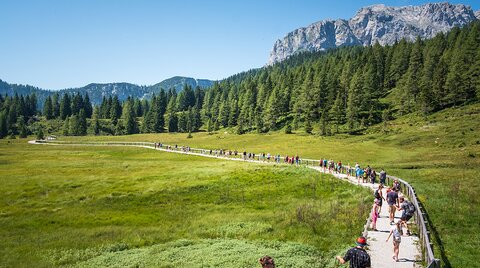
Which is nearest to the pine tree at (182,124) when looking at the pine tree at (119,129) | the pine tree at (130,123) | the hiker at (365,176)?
the pine tree at (130,123)

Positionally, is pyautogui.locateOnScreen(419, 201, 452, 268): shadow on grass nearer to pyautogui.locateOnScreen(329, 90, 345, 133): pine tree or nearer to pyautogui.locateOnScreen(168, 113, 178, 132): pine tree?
pyautogui.locateOnScreen(329, 90, 345, 133): pine tree

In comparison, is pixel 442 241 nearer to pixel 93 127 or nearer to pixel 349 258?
pixel 349 258

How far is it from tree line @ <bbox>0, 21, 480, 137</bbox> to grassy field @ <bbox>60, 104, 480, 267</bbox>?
7.61 m

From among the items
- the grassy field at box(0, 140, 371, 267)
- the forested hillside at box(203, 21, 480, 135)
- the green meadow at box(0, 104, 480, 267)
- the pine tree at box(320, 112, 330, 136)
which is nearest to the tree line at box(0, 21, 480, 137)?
the pine tree at box(320, 112, 330, 136)

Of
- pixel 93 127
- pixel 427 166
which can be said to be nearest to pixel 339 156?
pixel 427 166

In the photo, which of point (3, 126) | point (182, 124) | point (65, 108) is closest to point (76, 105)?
point (65, 108)

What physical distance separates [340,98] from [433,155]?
5456 centimetres

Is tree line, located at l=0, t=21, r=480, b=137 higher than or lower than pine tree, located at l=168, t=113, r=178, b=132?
higher

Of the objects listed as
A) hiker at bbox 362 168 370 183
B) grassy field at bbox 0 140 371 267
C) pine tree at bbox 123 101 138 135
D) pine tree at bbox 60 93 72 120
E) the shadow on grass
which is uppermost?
pine tree at bbox 60 93 72 120

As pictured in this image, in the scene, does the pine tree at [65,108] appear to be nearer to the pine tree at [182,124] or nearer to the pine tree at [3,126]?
the pine tree at [3,126]

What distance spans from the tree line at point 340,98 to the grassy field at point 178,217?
6068cm

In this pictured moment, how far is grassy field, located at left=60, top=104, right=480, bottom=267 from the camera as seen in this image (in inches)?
773

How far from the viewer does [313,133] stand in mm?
99500

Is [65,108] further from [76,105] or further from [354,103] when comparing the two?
[354,103]
